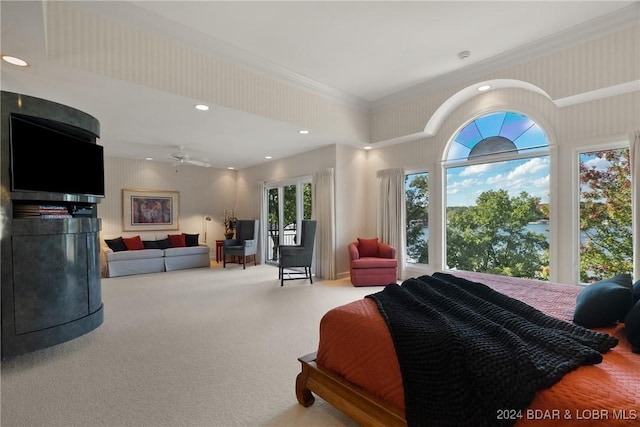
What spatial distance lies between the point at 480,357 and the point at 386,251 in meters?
4.22

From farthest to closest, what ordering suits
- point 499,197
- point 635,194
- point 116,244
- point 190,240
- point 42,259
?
point 190,240 < point 116,244 < point 499,197 < point 635,194 < point 42,259

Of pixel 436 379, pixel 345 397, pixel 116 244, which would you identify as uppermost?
pixel 116 244

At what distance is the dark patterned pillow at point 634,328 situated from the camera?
1.34 metres

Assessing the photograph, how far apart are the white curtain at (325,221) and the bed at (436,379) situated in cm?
353

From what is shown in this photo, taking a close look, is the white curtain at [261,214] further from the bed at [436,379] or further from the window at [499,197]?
the bed at [436,379]

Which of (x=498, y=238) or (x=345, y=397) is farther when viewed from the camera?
(x=498, y=238)

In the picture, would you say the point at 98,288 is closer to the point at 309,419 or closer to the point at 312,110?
the point at 309,419

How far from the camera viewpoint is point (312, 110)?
15.6ft


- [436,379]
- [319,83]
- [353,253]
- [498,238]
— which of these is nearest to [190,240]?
[353,253]

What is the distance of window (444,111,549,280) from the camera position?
410 cm

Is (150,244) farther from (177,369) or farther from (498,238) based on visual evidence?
(498,238)

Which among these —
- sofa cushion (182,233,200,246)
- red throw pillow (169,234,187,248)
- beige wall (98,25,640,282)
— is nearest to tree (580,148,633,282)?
beige wall (98,25,640,282)

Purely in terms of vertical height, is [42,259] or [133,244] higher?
[42,259]

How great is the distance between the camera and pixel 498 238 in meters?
4.49
